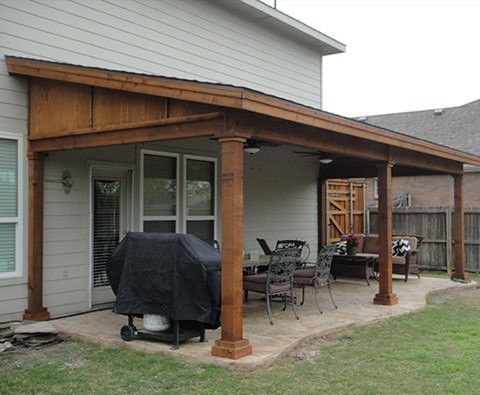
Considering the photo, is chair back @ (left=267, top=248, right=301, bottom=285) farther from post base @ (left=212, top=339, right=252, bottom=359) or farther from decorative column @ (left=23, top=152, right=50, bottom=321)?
decorative column @ (left=23, top=152, right=50, bottom=321)

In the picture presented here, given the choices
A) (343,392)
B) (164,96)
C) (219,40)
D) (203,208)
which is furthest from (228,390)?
(219,40)

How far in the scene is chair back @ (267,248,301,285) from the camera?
273 inches

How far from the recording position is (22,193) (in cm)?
702

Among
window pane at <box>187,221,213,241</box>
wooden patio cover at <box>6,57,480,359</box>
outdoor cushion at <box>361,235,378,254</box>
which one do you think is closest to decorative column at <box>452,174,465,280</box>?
outdoor cushion at <box>361,235,378,254</box>

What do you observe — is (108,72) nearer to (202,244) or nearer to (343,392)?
(202,244)

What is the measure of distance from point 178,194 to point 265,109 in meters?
4.00

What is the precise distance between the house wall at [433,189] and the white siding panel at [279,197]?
8.55 metres

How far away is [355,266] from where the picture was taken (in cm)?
1115

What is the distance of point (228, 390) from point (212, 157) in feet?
18.0

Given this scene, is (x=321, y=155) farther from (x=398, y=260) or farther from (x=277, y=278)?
(x=277, y=278)

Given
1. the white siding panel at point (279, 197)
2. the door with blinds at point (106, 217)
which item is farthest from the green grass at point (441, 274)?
the door with blinds at point (106, 217)

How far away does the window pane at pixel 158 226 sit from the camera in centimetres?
853

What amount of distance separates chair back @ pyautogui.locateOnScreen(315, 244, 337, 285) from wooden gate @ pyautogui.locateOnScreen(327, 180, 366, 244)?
18.0 feet

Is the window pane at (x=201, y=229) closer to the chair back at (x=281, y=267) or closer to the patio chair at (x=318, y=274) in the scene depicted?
the patio chair at (x=318, y=274)
